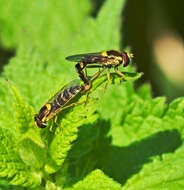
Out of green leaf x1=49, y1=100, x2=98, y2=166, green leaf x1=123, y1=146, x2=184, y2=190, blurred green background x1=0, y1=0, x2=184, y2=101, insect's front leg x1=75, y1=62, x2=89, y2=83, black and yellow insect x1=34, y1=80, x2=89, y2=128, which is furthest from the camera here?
blurred green background x1=0, y1=0, x2=184, y2=101

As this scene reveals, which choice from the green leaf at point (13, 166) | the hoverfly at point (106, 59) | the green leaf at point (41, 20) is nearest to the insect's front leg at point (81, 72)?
the hoverfly at point (106, 59)

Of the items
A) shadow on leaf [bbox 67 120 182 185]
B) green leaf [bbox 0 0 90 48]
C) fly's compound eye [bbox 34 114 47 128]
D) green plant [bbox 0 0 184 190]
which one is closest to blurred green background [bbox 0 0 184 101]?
green leaf [bbox 0 0 90 48]

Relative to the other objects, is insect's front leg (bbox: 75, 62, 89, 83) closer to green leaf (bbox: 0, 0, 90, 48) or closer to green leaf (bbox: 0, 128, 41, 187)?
green leaf (bbox: 0, 128, 41, 187)

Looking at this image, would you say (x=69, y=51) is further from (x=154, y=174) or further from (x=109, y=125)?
(x=154, y=174)

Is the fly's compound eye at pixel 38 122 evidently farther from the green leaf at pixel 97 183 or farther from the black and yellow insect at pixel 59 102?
the green leaf at pixel 97 183

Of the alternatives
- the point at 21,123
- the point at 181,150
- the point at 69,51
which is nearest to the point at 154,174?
the point at 181,150

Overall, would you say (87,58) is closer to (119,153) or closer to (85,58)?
(85,58)
